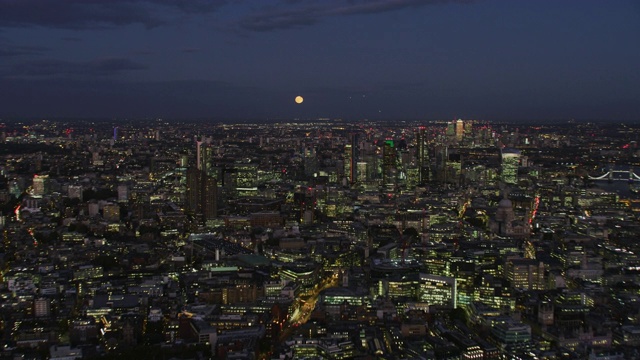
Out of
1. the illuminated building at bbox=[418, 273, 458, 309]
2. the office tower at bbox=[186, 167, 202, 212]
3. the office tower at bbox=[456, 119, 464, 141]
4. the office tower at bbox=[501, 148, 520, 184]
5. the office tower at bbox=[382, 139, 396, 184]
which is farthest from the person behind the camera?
the office tower at bbox=[456, 119, 464, 141]

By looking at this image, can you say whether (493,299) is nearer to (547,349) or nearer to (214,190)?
(547,349)

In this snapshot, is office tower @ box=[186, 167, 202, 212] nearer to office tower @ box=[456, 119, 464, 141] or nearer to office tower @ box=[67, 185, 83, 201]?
office tower @ box=[67, 185, 83, 201]

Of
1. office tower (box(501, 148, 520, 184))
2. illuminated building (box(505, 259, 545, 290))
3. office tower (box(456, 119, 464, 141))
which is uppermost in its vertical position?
office tower (box(456, 119, 464, 141))

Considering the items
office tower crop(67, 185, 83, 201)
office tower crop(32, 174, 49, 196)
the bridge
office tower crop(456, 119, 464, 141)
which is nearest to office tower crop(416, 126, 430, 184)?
the bridge

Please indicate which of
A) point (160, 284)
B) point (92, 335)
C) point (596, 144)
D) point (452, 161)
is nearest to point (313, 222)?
point (160, 284)

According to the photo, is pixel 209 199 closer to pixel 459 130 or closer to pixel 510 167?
pixel 510 167

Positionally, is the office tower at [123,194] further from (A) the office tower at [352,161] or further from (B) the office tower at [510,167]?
(B) the office tower at [510,167]

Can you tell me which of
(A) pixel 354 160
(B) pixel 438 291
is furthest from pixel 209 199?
(A) pixel 354 160
